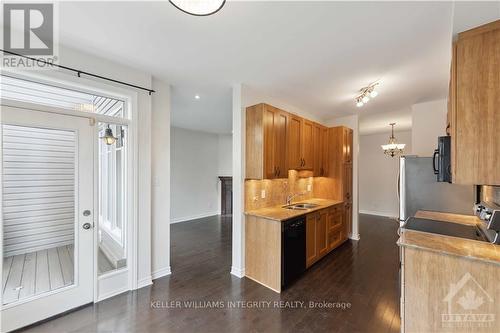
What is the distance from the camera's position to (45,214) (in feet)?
7.50

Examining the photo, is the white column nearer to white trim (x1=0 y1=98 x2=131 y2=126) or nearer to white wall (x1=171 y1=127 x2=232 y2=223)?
white trim (x1=0 y1=98 x2=131 y2=126)

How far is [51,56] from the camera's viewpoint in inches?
87.9

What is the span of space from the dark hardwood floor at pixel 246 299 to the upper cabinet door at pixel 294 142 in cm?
173

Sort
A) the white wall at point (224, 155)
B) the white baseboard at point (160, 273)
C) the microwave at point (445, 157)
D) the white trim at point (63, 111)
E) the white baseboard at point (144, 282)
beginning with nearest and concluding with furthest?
the microwave at point (445, 157)
the white trim at point (63, 111)
the white baseboard at point (144, 282)
the white baseboard at point (160, 273)
the white wall at point (224, 155)

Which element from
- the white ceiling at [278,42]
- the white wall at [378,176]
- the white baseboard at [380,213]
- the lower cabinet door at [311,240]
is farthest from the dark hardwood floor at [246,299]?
the white wall at [378,176]

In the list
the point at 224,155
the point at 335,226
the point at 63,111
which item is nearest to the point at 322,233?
the point at 335,226

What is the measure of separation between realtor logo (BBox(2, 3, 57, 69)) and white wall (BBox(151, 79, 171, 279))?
3.76 ft

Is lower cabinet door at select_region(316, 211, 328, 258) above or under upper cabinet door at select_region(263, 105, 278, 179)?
under

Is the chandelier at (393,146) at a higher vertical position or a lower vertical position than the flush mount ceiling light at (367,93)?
lower

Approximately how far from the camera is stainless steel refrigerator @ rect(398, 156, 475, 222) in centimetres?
314

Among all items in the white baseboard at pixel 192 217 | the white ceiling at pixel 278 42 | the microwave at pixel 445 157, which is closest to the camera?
the white ceiling at pixel 278 42

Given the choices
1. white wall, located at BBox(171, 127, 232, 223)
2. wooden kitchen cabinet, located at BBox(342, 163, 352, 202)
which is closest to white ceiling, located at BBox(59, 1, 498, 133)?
wooden kitchen cabinet, located at BBox(342, 163, 352, 202)

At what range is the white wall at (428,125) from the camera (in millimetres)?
4145

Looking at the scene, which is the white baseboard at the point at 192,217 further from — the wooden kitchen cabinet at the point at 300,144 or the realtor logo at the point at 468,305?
the realtor logo at the point at 468,305
